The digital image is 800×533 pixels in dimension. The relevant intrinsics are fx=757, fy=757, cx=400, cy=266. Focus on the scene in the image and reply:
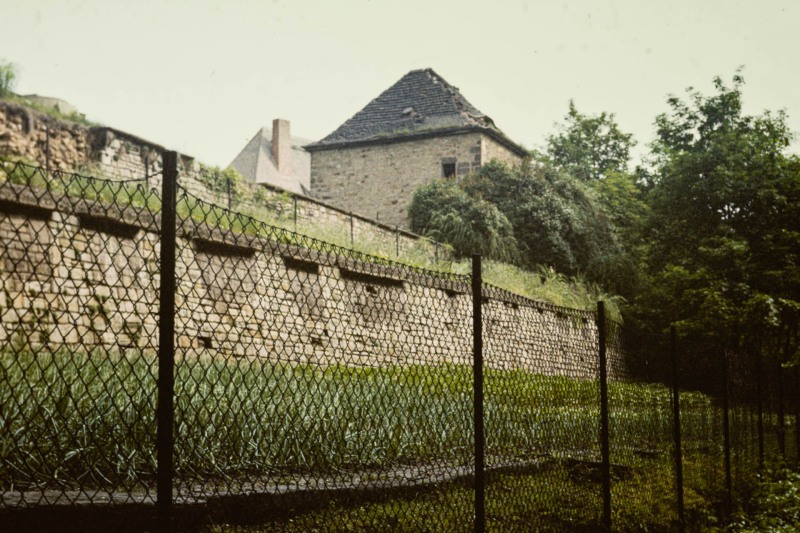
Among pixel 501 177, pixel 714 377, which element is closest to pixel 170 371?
pixel 714 377

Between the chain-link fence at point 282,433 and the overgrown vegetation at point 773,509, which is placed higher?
the chain-link fence at point 282,433

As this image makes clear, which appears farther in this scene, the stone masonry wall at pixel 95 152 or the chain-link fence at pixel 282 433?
the stone masonry wall at pixel 95 152

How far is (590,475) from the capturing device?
21.4 ft

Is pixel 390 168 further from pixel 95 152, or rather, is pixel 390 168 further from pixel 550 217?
pixel 95 152

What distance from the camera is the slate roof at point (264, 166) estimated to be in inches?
1613

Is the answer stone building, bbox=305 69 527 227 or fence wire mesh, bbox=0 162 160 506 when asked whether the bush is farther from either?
stone building, bbox=305 69 527 227

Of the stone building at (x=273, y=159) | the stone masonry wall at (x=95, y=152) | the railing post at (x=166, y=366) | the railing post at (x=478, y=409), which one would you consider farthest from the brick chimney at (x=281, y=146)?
the railing post at (x=166, y=366)

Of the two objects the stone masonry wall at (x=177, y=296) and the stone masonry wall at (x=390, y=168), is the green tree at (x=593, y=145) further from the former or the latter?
the stone masonry wall at (x=177, y=296)

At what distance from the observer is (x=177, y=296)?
1030cm

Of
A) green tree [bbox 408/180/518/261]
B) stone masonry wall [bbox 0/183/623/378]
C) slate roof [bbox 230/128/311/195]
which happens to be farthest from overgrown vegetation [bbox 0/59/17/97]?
slate roof [bbox 230/128/311/195]

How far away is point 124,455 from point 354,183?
962 inches

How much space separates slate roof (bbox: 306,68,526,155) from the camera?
93.1ft

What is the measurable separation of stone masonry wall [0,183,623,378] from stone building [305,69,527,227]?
13434 mm

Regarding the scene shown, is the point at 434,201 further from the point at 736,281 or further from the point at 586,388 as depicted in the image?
the point at 586,388
